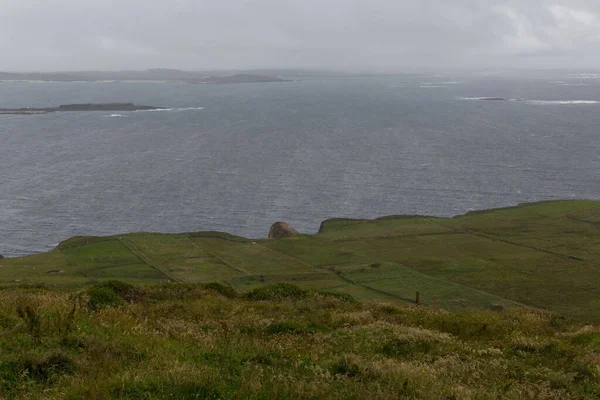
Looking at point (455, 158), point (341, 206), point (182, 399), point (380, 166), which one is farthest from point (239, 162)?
point (182, 399)

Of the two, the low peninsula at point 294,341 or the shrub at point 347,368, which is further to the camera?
the shrub at point 347,368

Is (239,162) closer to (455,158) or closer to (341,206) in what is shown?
(341,206)

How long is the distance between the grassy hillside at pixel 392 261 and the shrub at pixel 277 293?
2142 centimetres

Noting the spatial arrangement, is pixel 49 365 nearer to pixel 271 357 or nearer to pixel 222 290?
pixel 271 357

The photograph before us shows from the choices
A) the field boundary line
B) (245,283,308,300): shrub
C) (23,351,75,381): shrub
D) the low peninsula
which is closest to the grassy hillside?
the field boundary line

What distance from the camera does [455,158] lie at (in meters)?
133

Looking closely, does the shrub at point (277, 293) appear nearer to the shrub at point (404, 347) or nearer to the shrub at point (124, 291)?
the shrub at point (124, 291)

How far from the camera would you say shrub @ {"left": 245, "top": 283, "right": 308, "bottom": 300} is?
1138 inches

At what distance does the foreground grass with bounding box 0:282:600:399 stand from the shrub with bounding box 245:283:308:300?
6.30 m

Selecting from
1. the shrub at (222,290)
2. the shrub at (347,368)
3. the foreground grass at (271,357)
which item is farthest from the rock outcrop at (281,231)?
the shrub at (347,368)

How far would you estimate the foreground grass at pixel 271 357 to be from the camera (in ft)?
33.9

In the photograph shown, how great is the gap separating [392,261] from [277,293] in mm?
38129

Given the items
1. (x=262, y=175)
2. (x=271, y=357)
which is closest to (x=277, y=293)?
(x=271, y=357)

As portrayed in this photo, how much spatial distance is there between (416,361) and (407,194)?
8962cm
